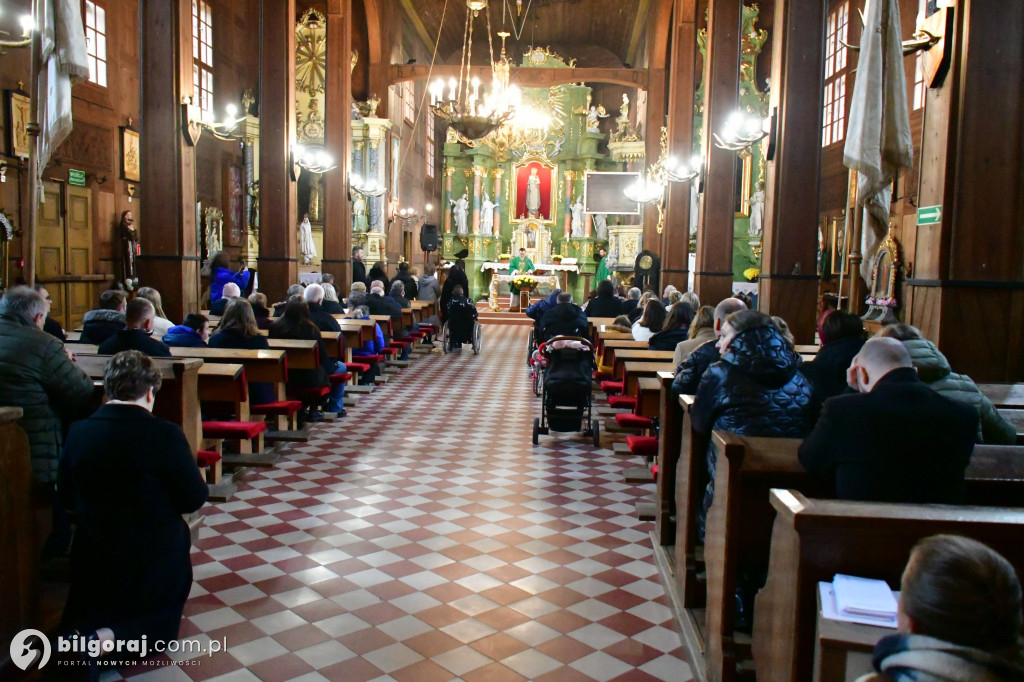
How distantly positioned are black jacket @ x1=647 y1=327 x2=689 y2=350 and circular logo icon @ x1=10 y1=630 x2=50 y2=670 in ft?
16.5

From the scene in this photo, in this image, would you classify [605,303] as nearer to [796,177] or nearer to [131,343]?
[796,177]

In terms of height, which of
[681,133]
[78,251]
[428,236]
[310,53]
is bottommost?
[78,251]

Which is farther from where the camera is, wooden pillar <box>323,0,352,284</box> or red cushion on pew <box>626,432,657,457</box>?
wooden pillar <box>323,0,352,284</box>

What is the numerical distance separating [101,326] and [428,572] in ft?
10.5

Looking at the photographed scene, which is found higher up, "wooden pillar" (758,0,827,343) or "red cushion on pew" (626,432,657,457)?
"wooden pillar" (758,0,827,343)

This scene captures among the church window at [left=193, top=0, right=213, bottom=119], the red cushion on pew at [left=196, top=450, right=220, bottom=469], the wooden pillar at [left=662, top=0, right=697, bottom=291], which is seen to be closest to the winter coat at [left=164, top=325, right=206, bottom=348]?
the red cushion on pew at [left=196, top=450, right=220, bottom=469]

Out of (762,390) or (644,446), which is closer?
(762,390)

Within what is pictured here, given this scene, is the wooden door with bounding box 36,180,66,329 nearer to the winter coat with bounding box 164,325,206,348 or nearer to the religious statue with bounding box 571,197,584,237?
the winter coat with bounding box 164,325,206,348

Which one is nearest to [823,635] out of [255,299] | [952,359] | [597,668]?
[597,668]

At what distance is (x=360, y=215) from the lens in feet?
63.0

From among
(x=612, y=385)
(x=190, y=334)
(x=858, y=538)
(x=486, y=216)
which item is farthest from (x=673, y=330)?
(x=486, y=216)

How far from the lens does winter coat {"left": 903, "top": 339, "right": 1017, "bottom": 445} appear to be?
10.8ft

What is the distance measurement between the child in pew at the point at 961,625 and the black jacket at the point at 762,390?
5.98ft

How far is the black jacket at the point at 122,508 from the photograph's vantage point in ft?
9.75
